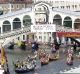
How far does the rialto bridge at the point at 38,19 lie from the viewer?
61156mm

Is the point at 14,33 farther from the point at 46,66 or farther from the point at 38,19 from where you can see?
the point at 46,66

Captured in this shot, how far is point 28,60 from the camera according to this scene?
167 ft

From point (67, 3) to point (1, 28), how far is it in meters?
10.5

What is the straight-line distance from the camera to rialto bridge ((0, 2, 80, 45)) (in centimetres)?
6116

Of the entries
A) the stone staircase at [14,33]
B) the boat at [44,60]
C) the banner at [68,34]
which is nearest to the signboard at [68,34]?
the banner at [68,34]

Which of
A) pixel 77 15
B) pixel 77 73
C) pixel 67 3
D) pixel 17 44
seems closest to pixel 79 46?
pixel 77 15

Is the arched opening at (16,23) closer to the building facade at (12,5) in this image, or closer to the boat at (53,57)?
the building facade at (12,5)

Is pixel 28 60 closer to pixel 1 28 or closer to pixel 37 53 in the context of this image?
pixel 37 53

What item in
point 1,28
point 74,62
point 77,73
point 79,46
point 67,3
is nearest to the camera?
point 77,73

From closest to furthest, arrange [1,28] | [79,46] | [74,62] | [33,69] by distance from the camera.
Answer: [33,69], [74,62], [79,46], [1,28]

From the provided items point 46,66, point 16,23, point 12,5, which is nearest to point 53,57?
point 46,66

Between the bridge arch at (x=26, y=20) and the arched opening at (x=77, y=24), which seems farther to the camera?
the arched opening at (x=77, y=24)

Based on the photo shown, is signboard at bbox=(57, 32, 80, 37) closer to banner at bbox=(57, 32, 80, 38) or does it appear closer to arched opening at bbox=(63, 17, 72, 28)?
banner at bbox=(57, 32, 80, 38)

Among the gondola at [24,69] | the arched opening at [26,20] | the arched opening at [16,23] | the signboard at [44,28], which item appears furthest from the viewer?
the arched opening at [16,23]
